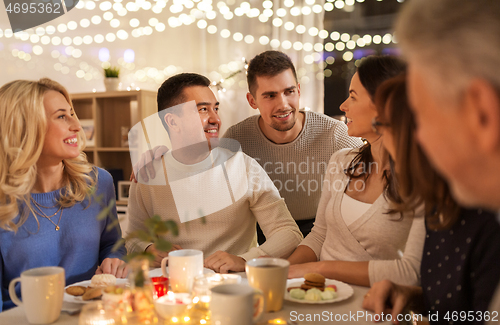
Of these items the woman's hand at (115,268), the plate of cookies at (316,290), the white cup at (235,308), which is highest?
the white cup at (235,308)

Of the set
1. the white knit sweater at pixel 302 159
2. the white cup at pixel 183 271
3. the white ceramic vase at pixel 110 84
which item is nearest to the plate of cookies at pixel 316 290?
the white cup at pixel 183 271

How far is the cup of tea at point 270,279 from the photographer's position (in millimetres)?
872

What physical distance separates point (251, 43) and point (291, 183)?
164 cm

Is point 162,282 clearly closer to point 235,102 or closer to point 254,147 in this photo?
point 254,147

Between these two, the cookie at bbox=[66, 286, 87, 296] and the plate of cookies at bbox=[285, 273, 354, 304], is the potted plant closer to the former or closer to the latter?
the cookie at bbox=[66, 286, 87, 296]

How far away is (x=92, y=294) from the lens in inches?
38.2

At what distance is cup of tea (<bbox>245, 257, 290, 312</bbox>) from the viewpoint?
872 millimetres

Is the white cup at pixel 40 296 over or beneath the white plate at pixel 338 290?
over

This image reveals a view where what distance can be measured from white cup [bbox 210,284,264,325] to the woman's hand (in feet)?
1.94

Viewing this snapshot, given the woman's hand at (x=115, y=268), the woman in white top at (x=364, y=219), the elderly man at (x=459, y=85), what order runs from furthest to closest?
the woman's hand at (x=115, y=268)
the woman in white top at (x=364, y=219)
the elderly man at (x=459, y=85)

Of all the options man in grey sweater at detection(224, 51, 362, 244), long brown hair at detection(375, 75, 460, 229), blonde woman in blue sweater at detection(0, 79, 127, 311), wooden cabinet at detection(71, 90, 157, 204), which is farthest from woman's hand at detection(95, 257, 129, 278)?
wooden cabinet at detection(71, 90, 157, 204)

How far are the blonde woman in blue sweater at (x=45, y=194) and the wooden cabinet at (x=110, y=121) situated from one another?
2122 mm

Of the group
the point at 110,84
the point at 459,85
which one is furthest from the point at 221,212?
the point at 110,84

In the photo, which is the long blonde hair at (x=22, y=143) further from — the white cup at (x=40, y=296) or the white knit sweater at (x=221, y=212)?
the white cup at (x=40, y=296)
